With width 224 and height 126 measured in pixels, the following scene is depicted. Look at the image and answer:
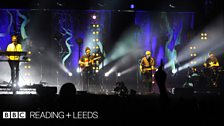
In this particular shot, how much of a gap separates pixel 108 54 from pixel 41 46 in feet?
12.9

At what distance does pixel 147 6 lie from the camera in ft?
72.5

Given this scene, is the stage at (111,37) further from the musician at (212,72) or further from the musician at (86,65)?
the musician at (86,65)

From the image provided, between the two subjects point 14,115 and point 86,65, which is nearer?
point 14,115

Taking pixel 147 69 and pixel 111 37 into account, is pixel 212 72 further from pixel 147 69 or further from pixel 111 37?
pixel 111 37

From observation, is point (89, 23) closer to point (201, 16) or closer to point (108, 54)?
point (108, 54)

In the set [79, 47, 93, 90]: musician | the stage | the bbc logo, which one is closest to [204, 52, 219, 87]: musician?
the stage

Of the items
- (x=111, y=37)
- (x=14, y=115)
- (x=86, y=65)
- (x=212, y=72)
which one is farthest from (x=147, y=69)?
(x=14, y=115)

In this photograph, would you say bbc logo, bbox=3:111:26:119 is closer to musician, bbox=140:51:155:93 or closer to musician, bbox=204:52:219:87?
musician, bbox=140:51:155:93

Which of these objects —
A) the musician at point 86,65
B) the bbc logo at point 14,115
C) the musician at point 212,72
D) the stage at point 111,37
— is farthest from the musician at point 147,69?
the bbc logo at point 14,115

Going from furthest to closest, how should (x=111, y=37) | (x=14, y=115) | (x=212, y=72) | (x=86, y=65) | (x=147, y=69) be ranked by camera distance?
(x=111, y=37)
(x=212, y=72)
(x=86, y=65)
(x=147, y=69)
(x=14, y=115)

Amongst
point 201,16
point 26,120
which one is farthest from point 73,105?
point 201,16

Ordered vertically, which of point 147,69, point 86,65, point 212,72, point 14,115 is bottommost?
point 14,115

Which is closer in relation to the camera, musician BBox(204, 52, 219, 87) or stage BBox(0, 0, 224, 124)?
musician BBox(204, 52, 219, 87)

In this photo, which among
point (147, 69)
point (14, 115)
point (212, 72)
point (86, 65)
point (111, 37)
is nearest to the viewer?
point (14, 115)
